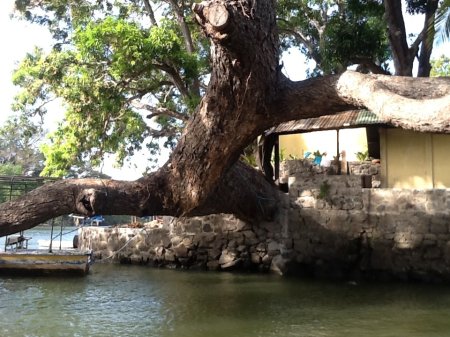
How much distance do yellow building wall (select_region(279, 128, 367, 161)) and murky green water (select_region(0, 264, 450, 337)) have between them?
246 inches

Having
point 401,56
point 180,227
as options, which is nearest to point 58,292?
point 180,227

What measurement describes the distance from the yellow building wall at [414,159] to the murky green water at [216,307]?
9.19ft

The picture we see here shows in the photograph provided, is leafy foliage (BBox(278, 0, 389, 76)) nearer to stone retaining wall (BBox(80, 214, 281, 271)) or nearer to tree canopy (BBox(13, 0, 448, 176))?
tree canopy (BBox(13, 0, 448, 176))

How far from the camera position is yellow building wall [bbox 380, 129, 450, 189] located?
36.8 feet

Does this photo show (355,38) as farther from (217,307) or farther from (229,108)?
(217,307)

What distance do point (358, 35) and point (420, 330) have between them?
22.3ft

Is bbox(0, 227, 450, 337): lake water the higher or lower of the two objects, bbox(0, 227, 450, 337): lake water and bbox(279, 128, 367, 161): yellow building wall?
the lower

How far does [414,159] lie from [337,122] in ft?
6.24

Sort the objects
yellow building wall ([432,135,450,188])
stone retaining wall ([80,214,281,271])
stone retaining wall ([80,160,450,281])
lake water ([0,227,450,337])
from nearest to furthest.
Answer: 1. lake water ([0,227,450,337])
2. stone retaining wall ([80,160,450,281])
3. yellow building wall ([432,135,450,188])
4. stone retaining wall ([80,214,281,271])

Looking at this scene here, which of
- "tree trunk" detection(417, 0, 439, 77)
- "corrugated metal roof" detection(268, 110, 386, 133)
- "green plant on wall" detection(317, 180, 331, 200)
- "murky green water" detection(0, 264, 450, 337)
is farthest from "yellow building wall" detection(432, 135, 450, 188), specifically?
"murky green water" detection(0, 264, 450, 337)

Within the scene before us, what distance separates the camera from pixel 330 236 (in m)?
10.7

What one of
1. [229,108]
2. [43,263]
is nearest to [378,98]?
[229,108]

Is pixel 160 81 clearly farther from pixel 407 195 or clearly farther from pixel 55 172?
pixel 407 195

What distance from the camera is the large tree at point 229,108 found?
5.53 m
